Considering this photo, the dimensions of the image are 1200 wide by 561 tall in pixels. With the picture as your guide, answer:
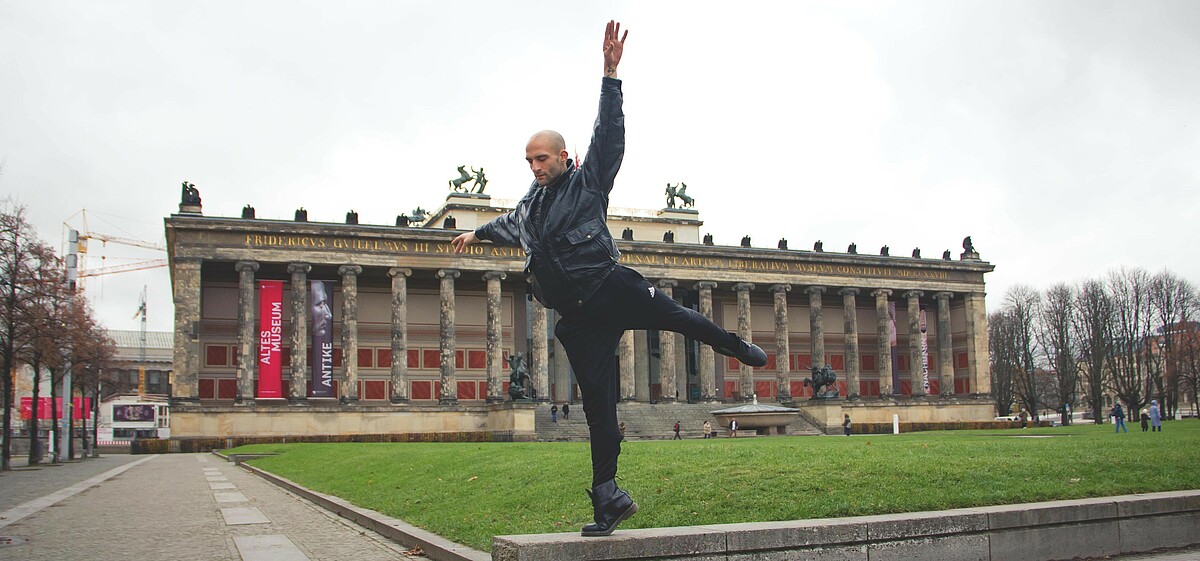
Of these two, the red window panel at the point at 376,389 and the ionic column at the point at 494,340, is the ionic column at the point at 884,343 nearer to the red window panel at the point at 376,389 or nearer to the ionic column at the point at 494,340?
the ionic column at the point at 494,340

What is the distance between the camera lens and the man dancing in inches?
283

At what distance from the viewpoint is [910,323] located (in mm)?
77438

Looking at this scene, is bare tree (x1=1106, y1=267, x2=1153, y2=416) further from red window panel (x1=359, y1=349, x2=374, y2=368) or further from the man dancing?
the man dancing

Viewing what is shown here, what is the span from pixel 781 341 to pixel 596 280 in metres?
67.3

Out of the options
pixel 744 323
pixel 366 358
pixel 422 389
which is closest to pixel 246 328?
pixel 366 358

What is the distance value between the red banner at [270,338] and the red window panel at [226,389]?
430 cm

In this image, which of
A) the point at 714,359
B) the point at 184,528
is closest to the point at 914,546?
the point at 184,528

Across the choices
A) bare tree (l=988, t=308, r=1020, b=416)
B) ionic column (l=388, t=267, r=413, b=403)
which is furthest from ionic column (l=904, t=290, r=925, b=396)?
ionic column (l=388, t=267, r=413, b=403)

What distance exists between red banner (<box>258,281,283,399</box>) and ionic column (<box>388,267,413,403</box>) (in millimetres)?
6928

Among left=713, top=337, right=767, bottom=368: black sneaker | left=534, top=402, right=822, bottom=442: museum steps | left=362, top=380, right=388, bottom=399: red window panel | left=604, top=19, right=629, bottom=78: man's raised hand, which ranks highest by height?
left=604, top=19, right=629, bottom=78: man's raised hand

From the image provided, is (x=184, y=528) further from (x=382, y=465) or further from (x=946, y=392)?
(x=946, y=392)

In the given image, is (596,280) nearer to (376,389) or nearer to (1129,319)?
(376,389)

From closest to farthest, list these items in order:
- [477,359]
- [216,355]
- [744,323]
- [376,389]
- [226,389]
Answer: [226,389] → [216,355] → [376,389] → [477,359] → [744,323]

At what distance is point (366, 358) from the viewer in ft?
219
